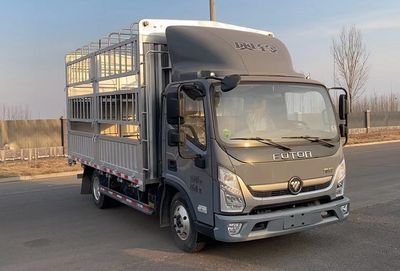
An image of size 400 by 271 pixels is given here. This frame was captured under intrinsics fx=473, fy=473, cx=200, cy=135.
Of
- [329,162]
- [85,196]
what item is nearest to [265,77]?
[329,162]

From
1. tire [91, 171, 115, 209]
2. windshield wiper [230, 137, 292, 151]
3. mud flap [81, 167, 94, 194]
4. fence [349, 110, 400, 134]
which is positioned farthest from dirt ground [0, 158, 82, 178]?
fence [349, 110, 400, 134]

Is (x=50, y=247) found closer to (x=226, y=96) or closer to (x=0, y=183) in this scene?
(x=226, y=96)

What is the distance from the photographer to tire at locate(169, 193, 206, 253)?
6.00 m

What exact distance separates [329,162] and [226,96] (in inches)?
62.6

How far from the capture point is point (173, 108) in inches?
222

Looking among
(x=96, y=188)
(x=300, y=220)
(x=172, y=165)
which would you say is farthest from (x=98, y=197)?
(x=300, y=220)

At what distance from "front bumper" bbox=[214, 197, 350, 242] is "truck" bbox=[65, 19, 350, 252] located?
12mm

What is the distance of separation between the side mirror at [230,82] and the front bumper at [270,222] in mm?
1457

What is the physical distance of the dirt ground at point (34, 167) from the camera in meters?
15.9

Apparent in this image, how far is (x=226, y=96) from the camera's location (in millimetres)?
5645

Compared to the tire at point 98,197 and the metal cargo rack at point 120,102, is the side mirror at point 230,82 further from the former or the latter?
the tire at point 98,197

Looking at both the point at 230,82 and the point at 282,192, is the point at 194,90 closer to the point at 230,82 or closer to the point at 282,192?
the point at 230,82

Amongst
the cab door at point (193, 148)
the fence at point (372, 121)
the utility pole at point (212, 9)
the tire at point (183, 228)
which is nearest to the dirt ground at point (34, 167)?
the utility pole at point (212, 9)

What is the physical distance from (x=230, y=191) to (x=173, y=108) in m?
1.20
